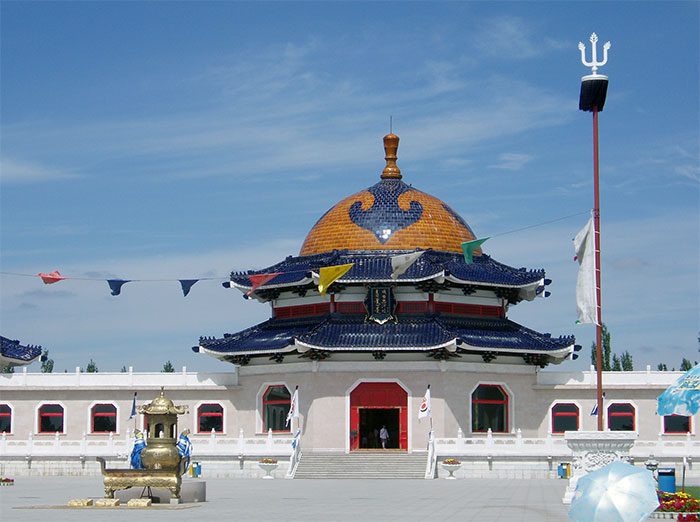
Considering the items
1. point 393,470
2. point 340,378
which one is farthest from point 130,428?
point 393,470

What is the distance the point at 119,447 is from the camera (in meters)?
53.4

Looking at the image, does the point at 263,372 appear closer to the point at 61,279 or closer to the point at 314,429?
the point at 314,429

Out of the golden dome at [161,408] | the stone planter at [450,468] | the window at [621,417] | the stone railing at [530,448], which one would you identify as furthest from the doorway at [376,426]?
the golden dome at [161,408]

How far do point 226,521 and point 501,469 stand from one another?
24827 mm

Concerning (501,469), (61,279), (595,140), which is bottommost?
(501,469)

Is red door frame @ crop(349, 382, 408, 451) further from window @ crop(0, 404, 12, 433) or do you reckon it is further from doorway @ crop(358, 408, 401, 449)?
window @ crop(0, 404, 12, 433)

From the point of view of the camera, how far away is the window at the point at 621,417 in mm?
54438

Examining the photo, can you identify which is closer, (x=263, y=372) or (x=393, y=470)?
Answer: (x=393, y=470)

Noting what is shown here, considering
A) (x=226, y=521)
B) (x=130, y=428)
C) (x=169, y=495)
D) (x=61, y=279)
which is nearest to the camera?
(x=226, y=521)

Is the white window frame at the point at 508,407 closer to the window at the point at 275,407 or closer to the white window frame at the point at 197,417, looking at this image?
the window at the point at 275,407

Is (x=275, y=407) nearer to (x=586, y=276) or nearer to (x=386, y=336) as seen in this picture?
(x=386, y=336)

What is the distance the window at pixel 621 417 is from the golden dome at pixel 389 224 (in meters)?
9.88

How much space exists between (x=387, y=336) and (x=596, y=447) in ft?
72.8

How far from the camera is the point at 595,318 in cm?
3278
